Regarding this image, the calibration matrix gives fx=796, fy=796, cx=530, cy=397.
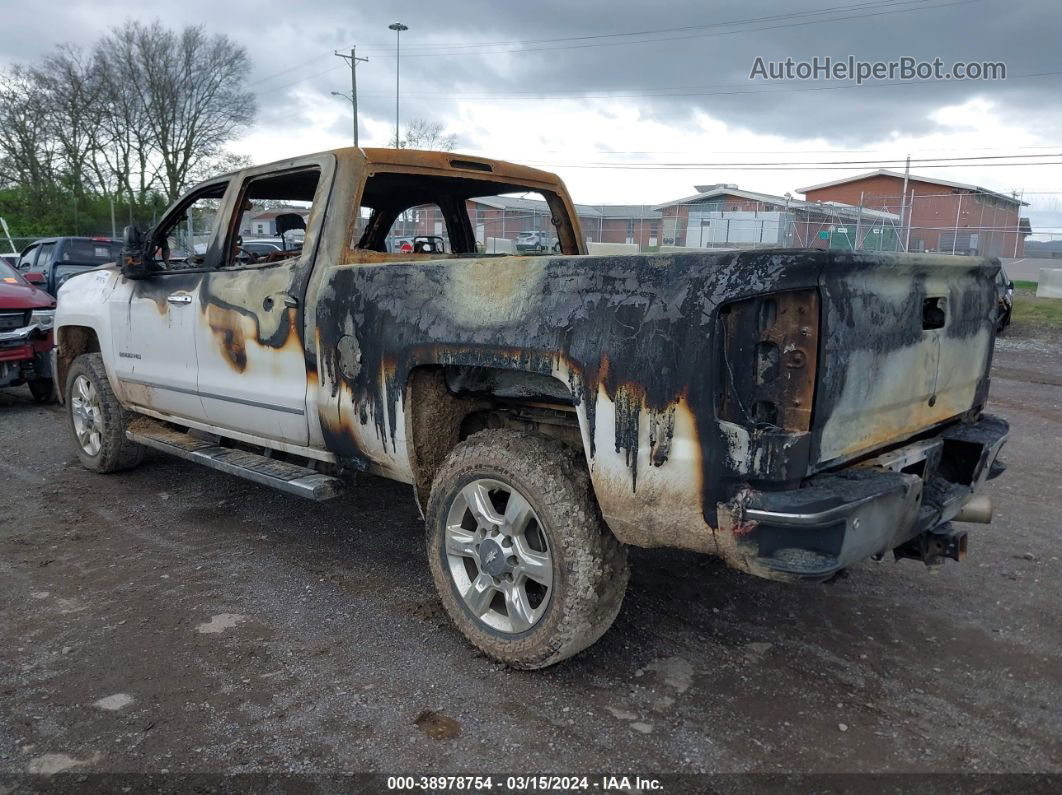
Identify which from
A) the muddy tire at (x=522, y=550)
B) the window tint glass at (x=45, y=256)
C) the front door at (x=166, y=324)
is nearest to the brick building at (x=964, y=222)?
the window tint glass at (x=45, y=256)

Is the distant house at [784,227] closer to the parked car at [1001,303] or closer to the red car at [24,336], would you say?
the parked car at [1001,303]

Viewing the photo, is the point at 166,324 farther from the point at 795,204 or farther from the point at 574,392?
the point at 795,204

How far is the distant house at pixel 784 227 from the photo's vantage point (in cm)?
2440

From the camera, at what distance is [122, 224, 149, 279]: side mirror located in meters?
4.79

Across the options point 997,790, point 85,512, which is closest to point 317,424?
point 85,512

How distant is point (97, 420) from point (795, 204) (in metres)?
29.5

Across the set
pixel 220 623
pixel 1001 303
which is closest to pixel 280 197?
pixel 220 623

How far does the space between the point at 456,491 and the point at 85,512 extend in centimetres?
311

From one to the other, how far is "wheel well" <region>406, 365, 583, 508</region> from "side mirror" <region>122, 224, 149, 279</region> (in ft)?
8.06

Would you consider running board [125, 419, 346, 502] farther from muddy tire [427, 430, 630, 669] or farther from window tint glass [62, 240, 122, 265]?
window tint glass [62, 240, 122, 265]

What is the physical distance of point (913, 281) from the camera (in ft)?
9.00

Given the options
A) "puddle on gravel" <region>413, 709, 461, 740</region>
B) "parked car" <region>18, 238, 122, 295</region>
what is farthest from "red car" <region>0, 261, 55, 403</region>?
"puddle on gravel" <region>413, 709, 461, 740</region>

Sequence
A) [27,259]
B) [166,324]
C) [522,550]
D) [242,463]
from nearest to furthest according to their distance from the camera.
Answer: [522,550], [242,463], [166,324], [27,259]

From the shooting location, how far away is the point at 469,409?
3496 millimetres
